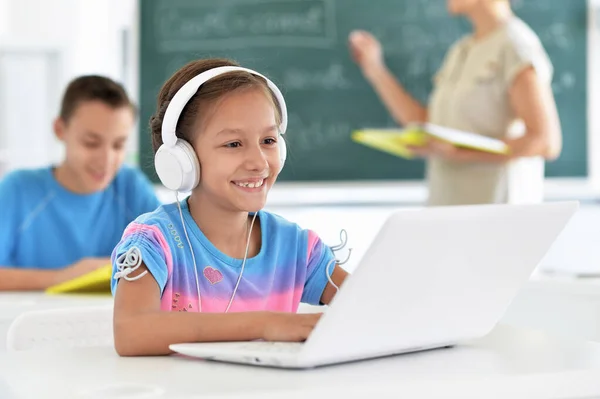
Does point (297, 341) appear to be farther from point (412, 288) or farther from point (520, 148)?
point (520, 148)

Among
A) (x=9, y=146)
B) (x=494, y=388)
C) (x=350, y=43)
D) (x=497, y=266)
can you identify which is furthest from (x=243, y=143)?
(x=9, y=146)

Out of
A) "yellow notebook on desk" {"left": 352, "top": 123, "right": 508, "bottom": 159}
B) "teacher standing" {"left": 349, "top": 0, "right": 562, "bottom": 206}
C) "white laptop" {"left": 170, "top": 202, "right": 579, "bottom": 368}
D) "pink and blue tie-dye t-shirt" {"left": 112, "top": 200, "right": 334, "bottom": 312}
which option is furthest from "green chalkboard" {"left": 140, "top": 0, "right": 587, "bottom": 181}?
"white laptop" {"left": 170, "top": 202, "right": 579, "bottom": 368}

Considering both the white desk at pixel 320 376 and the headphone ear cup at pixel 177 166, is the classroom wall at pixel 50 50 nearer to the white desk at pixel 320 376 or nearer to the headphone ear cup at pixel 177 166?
the headphone ear cup at pixel 177 166

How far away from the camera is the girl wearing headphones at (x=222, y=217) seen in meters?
1.36

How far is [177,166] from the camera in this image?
53.8 inches

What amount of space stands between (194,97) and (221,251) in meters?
0.23

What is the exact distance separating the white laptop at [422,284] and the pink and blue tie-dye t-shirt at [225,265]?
253 millimetres

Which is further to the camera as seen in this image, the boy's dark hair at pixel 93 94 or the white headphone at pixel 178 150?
the boy's dark hair at pixel 93 94

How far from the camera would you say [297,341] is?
1106 millimetres

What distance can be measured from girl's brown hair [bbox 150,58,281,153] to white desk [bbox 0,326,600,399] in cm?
41

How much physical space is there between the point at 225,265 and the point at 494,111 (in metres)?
1.92

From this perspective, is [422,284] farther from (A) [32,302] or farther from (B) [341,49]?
(B) [341,49]

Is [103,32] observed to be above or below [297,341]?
above

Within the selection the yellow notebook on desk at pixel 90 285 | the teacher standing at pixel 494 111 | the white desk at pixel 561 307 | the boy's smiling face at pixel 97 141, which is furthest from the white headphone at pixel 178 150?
the teacher standing at pixel 494 111
